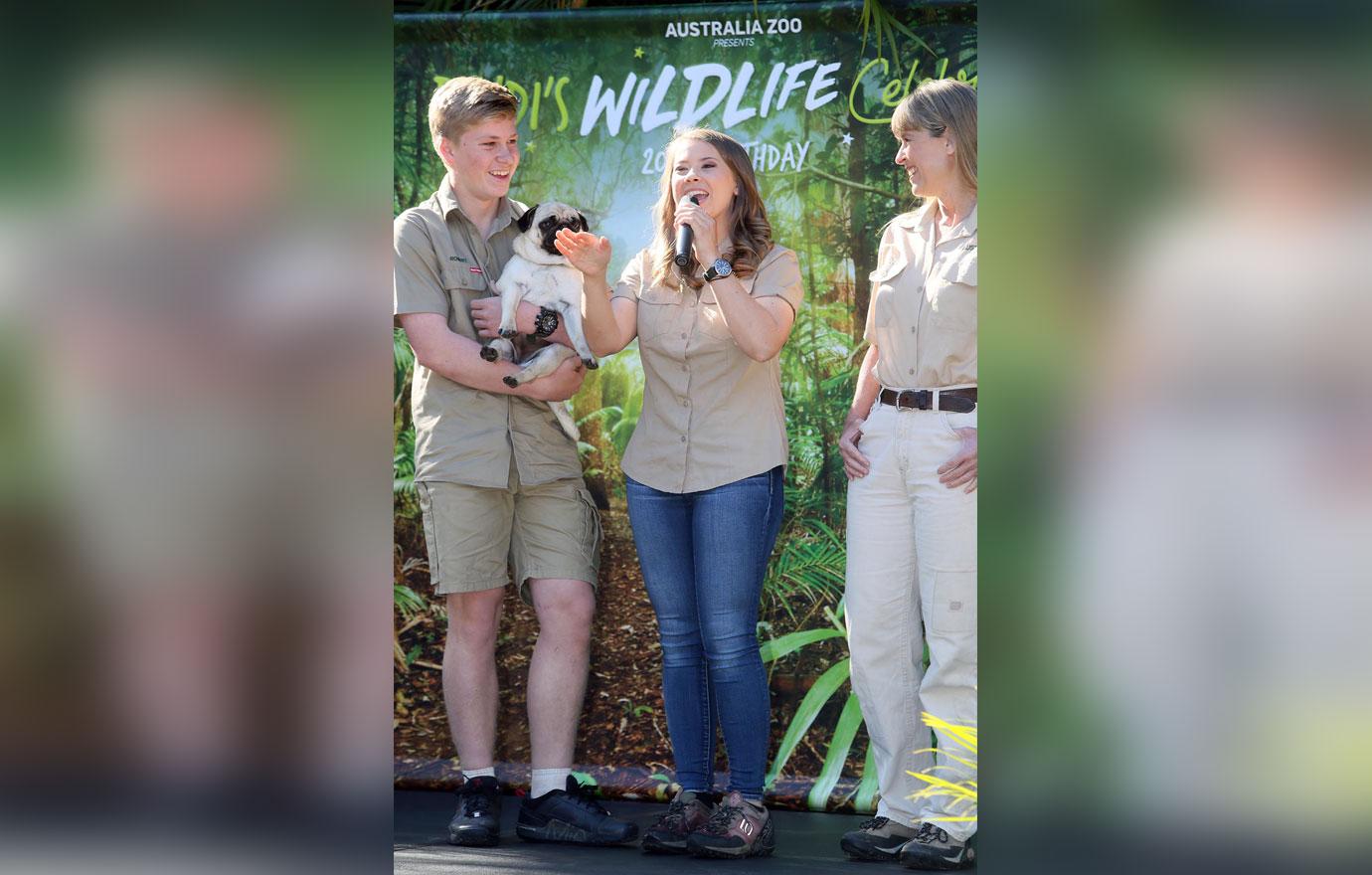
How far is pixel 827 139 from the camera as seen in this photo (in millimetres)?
4113

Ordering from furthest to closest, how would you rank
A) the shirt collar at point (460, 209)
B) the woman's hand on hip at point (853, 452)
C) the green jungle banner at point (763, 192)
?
the green jungle banner at point (763, 192)
the shirt collar at point (460, 209)
the woman's hand on hip at point (853, 452)

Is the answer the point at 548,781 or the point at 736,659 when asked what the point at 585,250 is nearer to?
the point at 736,659

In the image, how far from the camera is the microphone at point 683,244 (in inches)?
139

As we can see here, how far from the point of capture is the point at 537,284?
152 inches

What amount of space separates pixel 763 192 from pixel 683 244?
694mm

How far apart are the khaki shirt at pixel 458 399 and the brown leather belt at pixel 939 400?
98cm

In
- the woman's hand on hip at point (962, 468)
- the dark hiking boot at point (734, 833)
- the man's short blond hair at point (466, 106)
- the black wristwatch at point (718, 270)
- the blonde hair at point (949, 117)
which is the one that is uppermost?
the man's short blond hair at point (466, 106)

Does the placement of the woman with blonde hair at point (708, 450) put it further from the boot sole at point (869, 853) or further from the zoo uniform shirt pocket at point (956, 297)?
the zoo uniform shirt pocket at point (956, 297)

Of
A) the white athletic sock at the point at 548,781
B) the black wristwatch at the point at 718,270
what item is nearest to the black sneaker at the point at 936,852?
the white athletic sock at the point at 548,781

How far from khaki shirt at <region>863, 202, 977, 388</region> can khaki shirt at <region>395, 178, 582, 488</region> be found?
979 mm

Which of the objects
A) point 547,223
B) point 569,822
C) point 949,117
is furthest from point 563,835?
point 949,117
